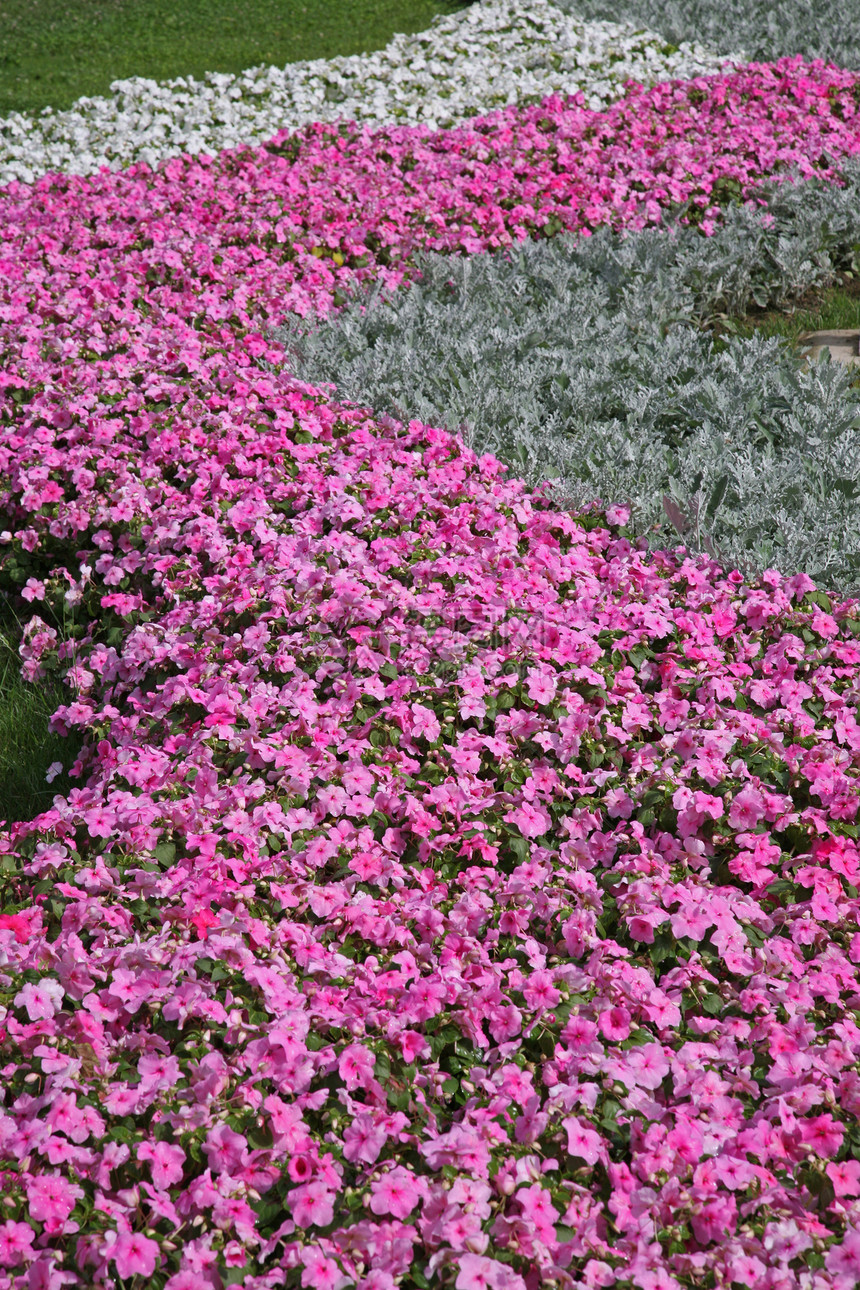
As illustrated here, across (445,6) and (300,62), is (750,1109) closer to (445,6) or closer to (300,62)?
(300,62)

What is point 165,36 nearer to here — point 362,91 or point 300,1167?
point 362,91

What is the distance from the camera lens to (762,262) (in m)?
7.64

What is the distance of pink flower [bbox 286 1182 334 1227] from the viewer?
207 cm

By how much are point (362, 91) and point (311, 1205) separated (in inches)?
470

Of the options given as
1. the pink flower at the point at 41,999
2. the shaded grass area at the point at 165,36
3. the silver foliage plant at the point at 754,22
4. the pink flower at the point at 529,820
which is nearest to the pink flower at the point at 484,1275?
the pink flower at the point at 41,999

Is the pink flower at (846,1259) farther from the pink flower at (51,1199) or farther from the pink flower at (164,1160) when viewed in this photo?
the pink flower at (51,1199)

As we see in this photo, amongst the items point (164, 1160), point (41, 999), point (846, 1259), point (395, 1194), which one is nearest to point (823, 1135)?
point (846, 1259)

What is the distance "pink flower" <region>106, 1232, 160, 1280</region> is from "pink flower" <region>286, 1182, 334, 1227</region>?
27cm

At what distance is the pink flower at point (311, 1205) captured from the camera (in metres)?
2.07

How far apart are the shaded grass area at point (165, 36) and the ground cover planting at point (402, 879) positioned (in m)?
9.55

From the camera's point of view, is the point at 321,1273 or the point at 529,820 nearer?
the point at 321,1273

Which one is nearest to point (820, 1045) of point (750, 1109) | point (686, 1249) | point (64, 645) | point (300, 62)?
point (750, 1109)

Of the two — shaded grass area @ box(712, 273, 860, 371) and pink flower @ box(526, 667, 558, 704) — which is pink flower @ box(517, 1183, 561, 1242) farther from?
shaded grass area @ box(712, 273, 860, 371)

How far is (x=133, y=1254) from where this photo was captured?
201 centimetres
